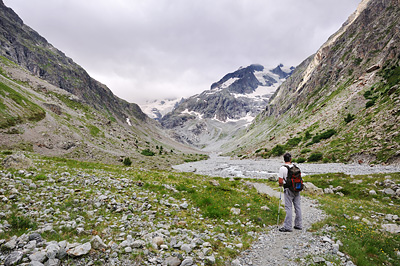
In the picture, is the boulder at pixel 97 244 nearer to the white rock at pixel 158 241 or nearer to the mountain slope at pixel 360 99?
the white rock at pixel 158 241

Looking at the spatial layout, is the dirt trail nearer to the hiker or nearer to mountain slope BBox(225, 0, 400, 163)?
the hiker

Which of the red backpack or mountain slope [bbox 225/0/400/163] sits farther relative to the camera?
mountain slope [bbox 225/0/400/163]

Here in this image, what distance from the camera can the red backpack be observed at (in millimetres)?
11695

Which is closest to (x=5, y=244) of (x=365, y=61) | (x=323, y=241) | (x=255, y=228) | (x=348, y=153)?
(x=255, y=228)

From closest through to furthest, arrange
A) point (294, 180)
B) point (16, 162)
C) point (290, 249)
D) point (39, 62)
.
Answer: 1. point (290, 249)
2. point (294, 180)
3. point (16, 162)
4. point (39, 62)

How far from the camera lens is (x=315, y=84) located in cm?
14425

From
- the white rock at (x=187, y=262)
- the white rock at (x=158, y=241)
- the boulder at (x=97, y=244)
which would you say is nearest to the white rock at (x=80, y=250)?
the boulder at (x=97, y=244)

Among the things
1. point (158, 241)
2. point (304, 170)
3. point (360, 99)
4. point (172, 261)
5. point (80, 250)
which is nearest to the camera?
point (80, 250)

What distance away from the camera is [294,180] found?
11.8 meters

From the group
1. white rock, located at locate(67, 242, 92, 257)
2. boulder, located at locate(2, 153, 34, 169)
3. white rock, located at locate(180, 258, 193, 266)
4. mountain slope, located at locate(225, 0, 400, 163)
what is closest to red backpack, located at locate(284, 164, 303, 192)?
white rock, located at locate(180, 258, 193, 266)

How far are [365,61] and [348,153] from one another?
90.1 metres

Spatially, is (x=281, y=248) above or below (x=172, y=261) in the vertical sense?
below

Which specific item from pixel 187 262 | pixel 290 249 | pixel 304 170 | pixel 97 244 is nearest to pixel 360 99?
pixel 304 170

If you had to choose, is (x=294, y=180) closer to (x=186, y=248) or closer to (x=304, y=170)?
(x=186, y=248)
